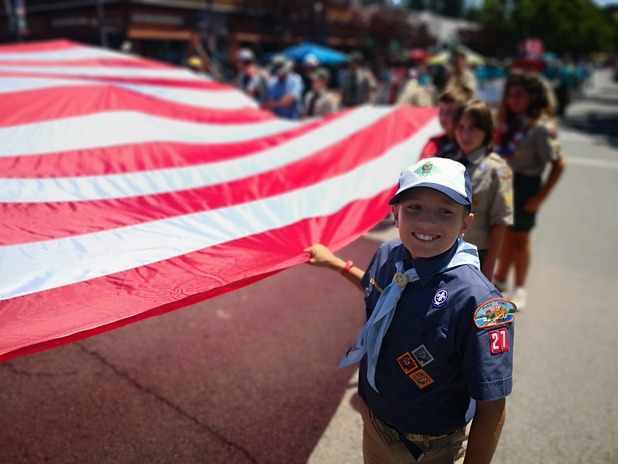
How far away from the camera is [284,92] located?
668cm

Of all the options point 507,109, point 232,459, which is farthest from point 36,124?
point 507,109

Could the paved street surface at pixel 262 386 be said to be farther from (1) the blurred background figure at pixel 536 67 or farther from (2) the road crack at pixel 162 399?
Answer: (1) the blurred background figure at pixel 536 67

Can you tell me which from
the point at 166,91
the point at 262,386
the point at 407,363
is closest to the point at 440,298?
the point at 407,363

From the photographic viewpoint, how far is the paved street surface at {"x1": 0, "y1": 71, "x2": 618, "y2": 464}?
7.91 ft

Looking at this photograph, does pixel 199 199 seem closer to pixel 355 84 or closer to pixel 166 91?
pixel 166 91

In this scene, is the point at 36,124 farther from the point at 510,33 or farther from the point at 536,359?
the point at 510,33

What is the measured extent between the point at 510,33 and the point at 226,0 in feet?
60.5

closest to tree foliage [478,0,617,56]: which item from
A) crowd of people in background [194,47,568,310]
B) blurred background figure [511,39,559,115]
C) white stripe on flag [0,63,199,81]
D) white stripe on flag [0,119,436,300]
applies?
blurred background figure [511,39,559,115]

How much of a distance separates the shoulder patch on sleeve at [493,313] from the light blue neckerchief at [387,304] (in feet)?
0.40

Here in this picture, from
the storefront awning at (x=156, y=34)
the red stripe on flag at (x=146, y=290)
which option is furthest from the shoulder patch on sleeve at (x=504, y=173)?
the storefront awning at (x=156, y=34)

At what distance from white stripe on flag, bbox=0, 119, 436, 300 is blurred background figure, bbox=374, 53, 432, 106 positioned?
307cm

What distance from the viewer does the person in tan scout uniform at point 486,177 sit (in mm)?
2324

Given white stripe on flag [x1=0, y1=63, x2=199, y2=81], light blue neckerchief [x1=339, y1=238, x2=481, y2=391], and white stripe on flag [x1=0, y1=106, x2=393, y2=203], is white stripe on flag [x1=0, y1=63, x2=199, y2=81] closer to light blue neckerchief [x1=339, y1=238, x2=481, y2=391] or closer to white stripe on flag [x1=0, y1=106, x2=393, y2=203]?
white stripe on flag [x1=0, y1=106, x2=393, y2=203]

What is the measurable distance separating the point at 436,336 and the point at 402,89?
5.66 m
